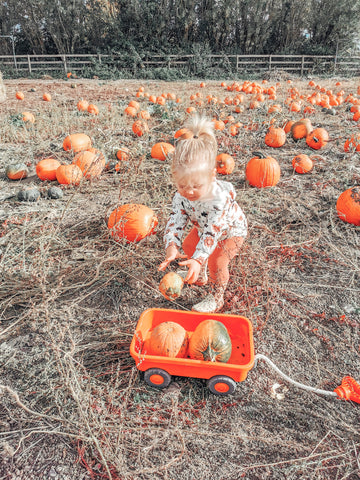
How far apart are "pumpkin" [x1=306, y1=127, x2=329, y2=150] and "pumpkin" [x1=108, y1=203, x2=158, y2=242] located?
4142 millimetres

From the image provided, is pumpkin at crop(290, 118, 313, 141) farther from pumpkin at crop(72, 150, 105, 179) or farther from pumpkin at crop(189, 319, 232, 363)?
pumpkin at crop(189, 319, 232, 363)

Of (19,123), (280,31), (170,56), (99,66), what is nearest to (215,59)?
(170,56)

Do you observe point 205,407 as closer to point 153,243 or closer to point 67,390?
point 67,390

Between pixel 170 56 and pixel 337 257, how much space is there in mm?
24586


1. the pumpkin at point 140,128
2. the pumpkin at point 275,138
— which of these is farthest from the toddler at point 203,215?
the pumpkin at point 140,128

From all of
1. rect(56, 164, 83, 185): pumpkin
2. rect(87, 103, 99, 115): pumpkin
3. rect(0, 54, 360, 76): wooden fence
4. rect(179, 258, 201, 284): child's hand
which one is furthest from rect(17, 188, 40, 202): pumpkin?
rect(0, 54, 360, 76): wooden fence

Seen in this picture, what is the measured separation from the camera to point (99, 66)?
2303 cm

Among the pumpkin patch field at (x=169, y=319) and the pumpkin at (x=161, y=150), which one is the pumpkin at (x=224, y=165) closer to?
the pumpkin patch field at (x=169, y=319)

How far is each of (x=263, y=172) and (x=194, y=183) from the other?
2614 mm

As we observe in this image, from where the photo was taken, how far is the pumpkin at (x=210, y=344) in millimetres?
2061

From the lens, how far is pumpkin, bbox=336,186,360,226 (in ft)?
12.5

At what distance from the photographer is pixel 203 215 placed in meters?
2.73

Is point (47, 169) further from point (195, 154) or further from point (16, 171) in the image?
point (195, 154)

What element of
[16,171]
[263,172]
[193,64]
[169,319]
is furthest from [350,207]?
[193,64]
